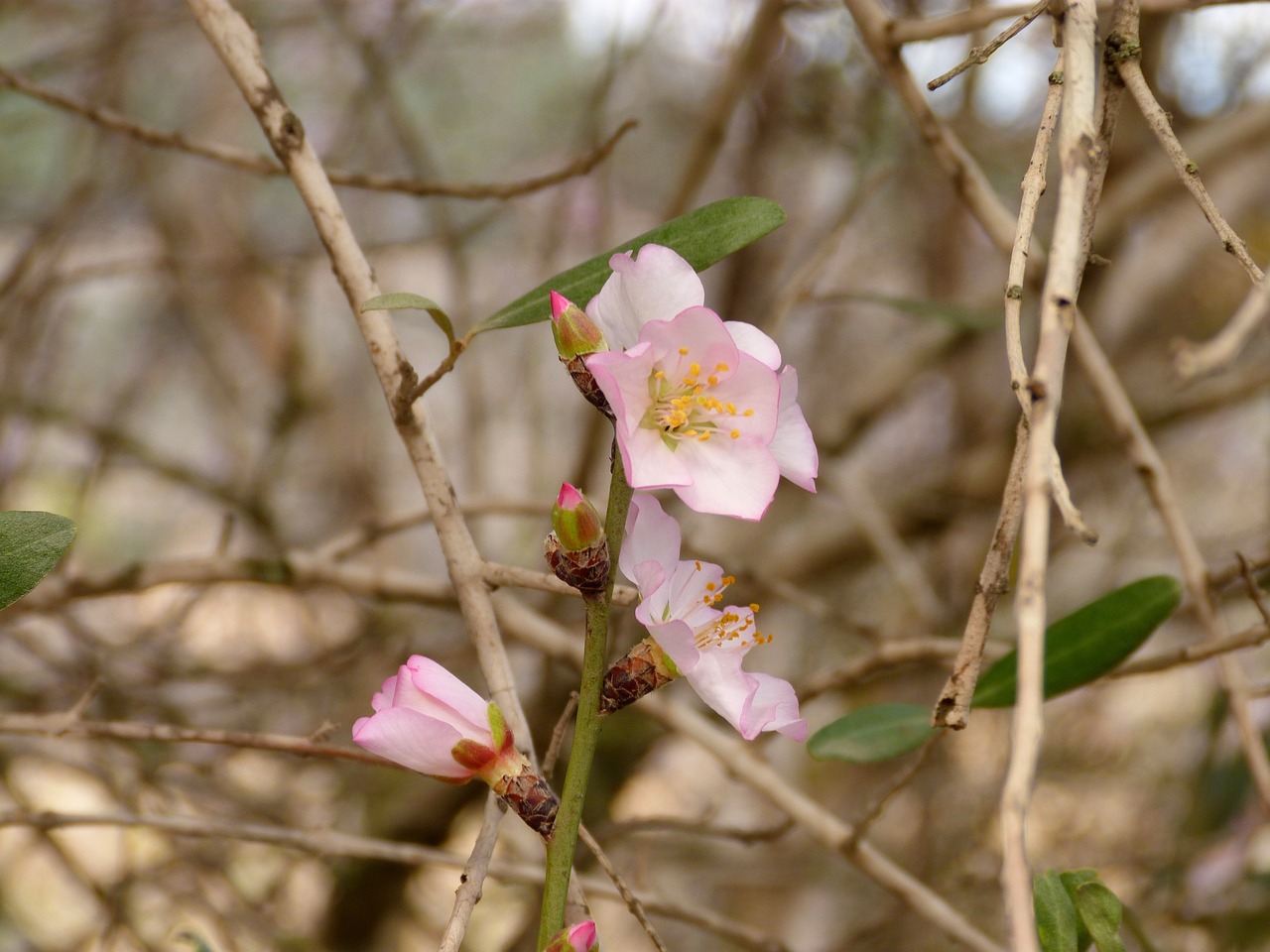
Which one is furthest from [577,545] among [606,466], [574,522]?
[606,466]

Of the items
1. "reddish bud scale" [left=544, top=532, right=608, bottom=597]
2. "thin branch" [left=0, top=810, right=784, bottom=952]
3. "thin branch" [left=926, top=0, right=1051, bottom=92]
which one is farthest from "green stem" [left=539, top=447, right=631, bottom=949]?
"thin branch" [left=0, top=810, right=784, bottom=952]

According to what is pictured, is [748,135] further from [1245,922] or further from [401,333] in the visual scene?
[1245,922]

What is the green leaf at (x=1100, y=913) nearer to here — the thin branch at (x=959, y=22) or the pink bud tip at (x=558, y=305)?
the pink bud tip at (x=558, y=305)

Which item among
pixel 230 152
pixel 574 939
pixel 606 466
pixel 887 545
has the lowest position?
pixel 574 939

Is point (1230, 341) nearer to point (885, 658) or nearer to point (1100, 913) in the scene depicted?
point (1100, 913)

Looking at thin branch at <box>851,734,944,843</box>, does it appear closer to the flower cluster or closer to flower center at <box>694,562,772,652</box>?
flower center at <box>694,562,772,652</box>

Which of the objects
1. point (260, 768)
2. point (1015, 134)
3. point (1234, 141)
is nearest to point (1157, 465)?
point (1234, 141)

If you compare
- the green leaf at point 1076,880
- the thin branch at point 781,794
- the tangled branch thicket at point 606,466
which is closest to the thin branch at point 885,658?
the tangled branch thicket at point 606,466

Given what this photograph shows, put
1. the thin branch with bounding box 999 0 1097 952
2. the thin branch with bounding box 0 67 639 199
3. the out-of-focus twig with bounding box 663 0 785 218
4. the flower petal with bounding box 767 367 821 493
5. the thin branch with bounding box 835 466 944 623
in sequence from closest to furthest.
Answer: the thin branch with bounding box 999 0 1097 952
the flower petal with bounding box 767 367 821 493
the thin branch with bounding box 0 67 639 199
the out-of-focus twig with bounding box 663 0 785 218
the thin branch with bounding box 835 466 944 623
